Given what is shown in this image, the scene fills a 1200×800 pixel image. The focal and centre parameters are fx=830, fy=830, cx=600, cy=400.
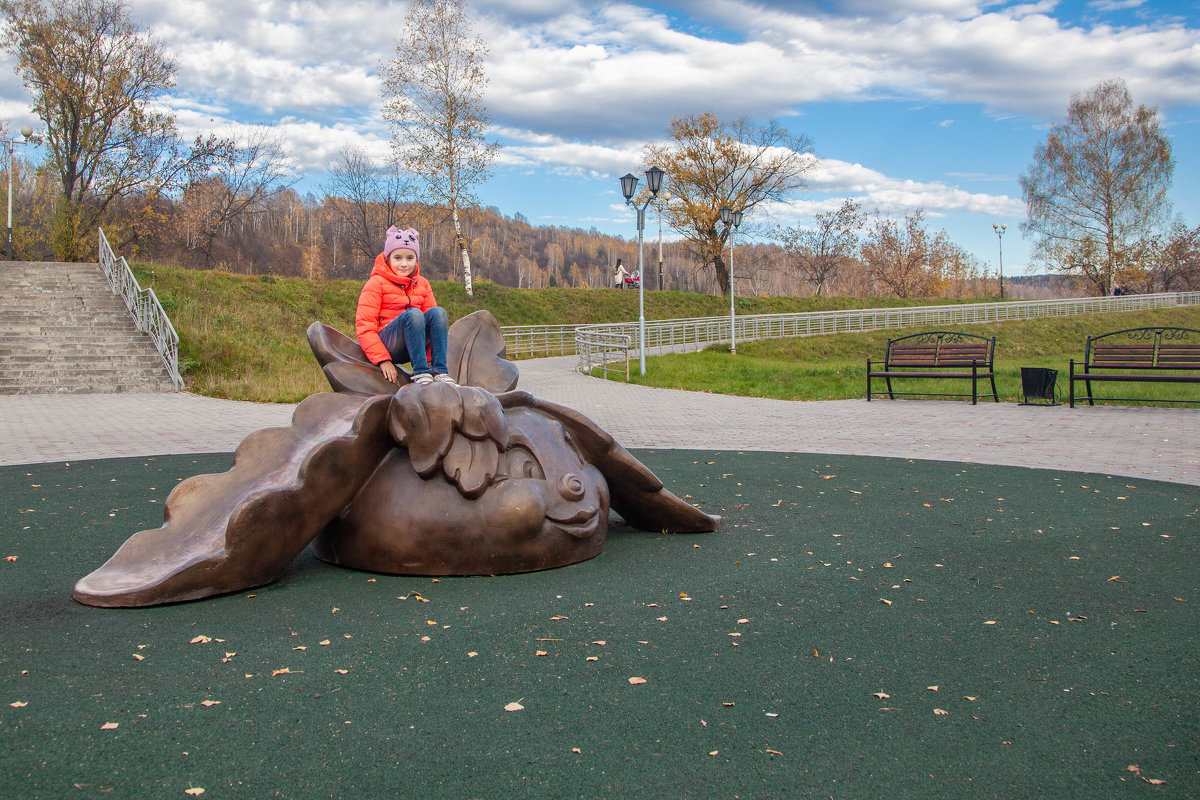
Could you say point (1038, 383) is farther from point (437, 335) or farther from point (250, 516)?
point (250, 516)

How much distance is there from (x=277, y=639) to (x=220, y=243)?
54333 millimetres

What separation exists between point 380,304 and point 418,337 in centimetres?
42

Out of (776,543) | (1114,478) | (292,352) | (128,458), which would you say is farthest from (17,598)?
(292,352)

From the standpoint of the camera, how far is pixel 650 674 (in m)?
3.36

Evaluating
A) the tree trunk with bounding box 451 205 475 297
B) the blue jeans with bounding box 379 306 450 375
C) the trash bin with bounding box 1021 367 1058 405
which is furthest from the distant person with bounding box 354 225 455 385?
the tree trunk with bounding box 451 205 475 297

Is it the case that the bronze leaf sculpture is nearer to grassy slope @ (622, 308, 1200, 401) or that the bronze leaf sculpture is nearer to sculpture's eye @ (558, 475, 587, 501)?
sculpture's eye @ (558, 475, 587, 501)

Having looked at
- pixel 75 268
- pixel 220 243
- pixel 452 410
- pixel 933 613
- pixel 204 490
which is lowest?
pixel 933 613

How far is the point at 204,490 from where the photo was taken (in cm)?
463

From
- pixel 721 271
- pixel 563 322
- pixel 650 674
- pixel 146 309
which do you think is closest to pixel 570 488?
pixel 650 674

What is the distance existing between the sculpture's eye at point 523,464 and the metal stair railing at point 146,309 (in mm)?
15885

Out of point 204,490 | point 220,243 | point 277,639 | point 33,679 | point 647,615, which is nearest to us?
point 33,679

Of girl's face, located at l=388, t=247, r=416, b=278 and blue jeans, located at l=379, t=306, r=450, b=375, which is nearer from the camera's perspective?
blue jeans, located at l=379, t=306, r=450, b=375

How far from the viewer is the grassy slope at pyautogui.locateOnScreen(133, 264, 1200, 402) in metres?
18.4

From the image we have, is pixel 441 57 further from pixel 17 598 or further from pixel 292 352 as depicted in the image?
pixel 17 598
